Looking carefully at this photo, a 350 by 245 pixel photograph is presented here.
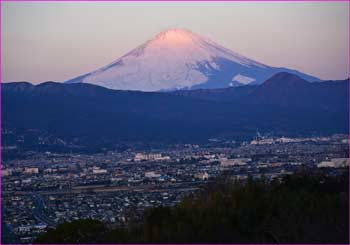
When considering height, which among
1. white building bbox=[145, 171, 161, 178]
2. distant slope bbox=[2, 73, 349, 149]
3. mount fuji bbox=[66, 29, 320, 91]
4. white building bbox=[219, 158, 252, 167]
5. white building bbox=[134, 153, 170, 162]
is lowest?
white building bbox=[145, 171, 161, 178]

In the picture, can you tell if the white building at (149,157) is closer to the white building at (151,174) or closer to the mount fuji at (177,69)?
the white building at (151,174)

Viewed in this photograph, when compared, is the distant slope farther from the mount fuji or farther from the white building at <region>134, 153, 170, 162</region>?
A: the mount fuji

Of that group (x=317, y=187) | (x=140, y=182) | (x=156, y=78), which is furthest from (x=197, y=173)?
(x=156, y=78)

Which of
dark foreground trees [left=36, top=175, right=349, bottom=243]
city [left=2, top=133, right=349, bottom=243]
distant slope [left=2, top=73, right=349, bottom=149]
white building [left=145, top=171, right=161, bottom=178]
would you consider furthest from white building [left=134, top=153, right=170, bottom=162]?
dark foreground trees [left=36, top=175, right=349, bottom=243]

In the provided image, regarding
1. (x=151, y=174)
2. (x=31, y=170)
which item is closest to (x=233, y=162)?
(x=151, y=174)

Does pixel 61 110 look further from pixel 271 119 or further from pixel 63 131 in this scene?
pixel 271 119

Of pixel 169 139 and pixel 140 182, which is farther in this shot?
pixel 169 139
